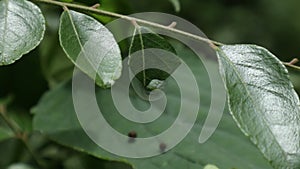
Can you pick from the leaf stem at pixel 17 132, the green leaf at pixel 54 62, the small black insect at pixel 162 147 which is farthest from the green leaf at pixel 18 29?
the green leaf at pixel 54 62

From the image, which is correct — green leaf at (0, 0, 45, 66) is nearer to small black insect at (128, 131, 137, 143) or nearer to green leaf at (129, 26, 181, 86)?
green leaf at (129, 26, 181, 86)

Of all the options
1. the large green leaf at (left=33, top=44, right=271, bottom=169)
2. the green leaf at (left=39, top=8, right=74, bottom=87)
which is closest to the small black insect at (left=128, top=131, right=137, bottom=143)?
the large green leaf at (left=33, top=44, right=271, bottom=169)

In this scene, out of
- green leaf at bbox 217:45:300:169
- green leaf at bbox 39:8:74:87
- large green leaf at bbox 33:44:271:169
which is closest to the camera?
green leaf at bbox 217:45:300:169

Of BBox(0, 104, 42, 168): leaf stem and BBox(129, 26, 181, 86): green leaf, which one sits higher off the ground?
BBox(129, 26, 181, 86): green leaf

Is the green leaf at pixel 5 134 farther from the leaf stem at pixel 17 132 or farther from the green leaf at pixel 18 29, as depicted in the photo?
the green leaf at pixel 18 29

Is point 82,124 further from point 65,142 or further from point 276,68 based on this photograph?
point 276,68

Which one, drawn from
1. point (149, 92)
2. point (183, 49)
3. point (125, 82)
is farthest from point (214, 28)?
point (149, 92)
